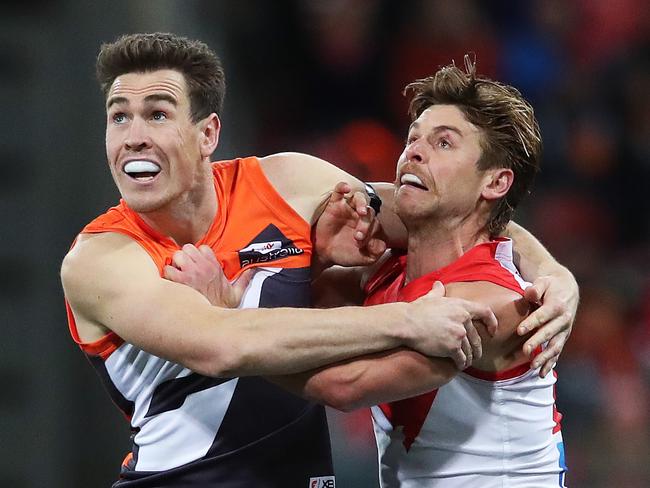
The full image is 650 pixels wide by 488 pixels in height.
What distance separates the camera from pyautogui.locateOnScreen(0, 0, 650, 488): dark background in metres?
6.18

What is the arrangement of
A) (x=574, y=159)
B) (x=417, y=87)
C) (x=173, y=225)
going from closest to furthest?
1. (x=173, y=225)
2. (x=417, y=87)
3. (x=574, y=159)

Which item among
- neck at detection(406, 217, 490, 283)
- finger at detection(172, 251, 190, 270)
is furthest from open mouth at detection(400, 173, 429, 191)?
finger at detection(172, 251, 190, 270)

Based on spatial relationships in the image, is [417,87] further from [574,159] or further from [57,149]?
[574,159]

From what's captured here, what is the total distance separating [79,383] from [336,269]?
2319 mm

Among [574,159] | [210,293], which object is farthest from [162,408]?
[574,159]

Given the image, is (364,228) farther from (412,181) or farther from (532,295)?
(532,295)

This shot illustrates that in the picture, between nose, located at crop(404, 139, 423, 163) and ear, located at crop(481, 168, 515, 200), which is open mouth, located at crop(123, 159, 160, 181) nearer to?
nose, located at crop(404, 139, 423, 163)

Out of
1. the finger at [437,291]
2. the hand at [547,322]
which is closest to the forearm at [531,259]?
the hand at [547,322]

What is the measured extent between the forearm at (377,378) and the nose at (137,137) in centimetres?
100

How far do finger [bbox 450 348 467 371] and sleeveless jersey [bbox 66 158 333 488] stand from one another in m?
0.71

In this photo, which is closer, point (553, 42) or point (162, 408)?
point (162, 408)

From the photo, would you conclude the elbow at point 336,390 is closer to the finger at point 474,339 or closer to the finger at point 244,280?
the finger at point 474,339

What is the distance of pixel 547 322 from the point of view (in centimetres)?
386

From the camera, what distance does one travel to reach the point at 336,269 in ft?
15.0
